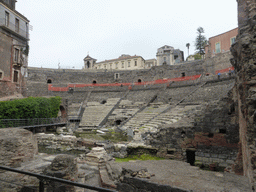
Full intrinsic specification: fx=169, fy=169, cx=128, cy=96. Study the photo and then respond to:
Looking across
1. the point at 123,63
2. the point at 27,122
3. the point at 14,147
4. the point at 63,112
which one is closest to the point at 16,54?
the point at 27,122

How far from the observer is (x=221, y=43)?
29594mm

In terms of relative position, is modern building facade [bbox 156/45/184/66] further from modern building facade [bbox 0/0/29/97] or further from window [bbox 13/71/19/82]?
window [bbox 13/71/19/82]

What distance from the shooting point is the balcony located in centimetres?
1659

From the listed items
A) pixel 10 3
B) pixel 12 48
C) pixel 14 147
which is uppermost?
pixel 10 3

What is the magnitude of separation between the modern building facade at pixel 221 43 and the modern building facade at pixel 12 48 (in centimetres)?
2966

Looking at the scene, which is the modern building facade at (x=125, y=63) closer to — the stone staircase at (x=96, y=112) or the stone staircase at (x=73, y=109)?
the stone staircase at (x=96, y=112)

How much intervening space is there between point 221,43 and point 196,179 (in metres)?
31.2

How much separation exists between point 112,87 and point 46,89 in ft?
Result: 41.4

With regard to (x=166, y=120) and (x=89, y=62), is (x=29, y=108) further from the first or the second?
(x=89, y=62)

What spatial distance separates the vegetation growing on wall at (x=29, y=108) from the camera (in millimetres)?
15859

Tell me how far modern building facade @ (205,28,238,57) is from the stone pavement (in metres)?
28.8

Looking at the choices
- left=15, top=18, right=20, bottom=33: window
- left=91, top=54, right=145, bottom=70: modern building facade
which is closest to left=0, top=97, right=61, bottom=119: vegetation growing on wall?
left=15, top=18, right=20, bottom=33: window

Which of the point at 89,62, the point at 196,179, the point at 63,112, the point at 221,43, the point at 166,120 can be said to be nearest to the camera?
the point at 196,179

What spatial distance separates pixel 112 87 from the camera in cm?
3353
